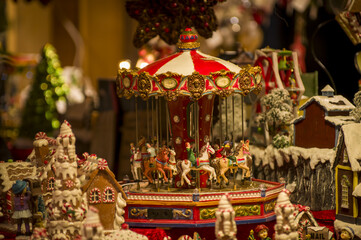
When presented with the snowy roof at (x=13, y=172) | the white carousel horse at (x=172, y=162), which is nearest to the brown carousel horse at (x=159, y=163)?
the white carousel horse at (x=172, y=162)

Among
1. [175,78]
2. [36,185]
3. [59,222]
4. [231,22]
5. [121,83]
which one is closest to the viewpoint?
[59,222]

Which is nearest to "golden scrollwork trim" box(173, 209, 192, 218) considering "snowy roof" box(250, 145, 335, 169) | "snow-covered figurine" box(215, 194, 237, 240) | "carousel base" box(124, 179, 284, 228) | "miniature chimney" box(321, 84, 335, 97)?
"carousel base" box(124, 179, 284, 228)

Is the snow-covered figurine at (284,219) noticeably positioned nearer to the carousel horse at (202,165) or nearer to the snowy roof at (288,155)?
the carousel horse at (202,165)

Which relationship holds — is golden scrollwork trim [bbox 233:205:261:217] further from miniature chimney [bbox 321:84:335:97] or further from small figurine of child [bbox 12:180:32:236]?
small figurine of child [bbox 12:180:32:236]

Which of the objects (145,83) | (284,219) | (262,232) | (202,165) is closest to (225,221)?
(284,219)

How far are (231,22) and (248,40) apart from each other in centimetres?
76

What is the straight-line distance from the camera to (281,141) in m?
7.99

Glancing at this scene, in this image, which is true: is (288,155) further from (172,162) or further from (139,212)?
(139,212)

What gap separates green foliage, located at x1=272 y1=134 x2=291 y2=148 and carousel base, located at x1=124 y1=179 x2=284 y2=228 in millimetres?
1049

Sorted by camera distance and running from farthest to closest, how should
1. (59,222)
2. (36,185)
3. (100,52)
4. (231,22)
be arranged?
(100,52) → (231,22) → (36,185) → (59,222)

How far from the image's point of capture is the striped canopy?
22.3 ft

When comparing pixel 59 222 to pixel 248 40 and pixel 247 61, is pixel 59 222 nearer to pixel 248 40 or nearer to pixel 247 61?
pixel 247 61

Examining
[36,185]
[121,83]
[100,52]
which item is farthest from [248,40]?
[36,185]

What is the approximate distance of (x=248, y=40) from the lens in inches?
601
